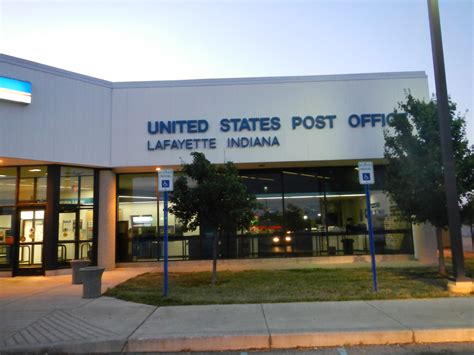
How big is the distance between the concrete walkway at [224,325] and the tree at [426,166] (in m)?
3.15

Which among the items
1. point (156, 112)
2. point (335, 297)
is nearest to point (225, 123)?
point (156, 112)

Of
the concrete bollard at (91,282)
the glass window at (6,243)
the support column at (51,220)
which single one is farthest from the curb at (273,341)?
the glass window at (6,243)

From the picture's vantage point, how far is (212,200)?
11.6 m

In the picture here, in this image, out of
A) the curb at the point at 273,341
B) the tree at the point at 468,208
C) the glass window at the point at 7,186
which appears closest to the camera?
the curb at the point at 273,341

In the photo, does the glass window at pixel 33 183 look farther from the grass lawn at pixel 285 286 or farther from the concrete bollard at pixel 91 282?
the concrete bollard at pixel 91 282

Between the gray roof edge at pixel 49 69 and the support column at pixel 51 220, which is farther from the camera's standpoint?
the support column at pixel 51 220

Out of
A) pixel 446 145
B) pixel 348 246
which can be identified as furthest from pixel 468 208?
pixel 348 246

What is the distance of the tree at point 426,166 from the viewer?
37.2ft

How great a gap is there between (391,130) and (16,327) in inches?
519

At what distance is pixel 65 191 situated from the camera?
50.7 ft

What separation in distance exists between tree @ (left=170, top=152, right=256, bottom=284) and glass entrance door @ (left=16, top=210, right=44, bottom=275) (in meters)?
6.06

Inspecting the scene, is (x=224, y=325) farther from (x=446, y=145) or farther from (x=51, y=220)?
(x=51, y=220)

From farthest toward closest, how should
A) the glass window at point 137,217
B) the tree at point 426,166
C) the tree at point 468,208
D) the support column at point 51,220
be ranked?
the glass window at point 137,217, the support column at point 51,220, the tree at point 468,208, the tree at point 426,166

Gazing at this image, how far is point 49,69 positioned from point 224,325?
11.5m
